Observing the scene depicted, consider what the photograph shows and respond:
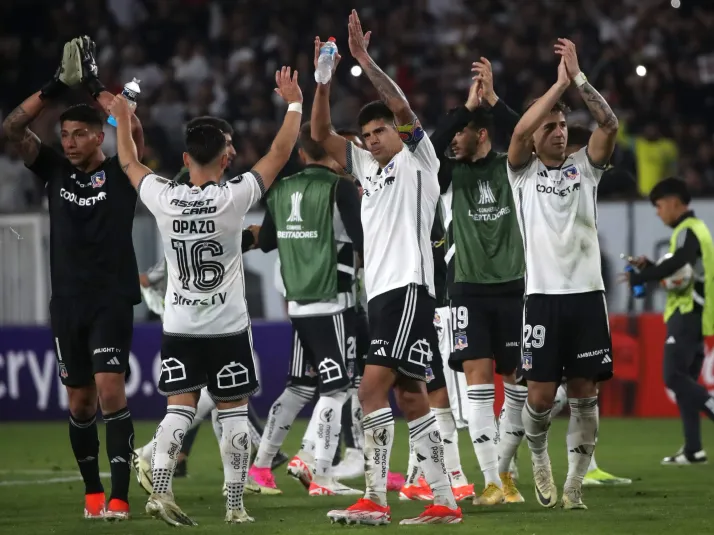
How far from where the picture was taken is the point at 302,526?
24.6 ft

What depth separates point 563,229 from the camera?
26.7ft

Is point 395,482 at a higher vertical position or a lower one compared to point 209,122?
lower

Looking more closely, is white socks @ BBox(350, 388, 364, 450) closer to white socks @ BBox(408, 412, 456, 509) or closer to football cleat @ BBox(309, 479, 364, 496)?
football cleat @ BBox(309, 479, 364, 496)

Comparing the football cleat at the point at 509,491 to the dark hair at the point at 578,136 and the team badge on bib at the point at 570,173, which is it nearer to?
the team badge on bib at the point at 570,173

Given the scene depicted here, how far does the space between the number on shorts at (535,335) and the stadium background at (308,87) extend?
7.03 meters

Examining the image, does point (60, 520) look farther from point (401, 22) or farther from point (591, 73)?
point (401, 22)

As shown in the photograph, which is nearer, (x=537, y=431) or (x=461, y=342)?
(x=537, y=431)

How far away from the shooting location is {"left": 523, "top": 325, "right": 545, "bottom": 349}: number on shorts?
811cm

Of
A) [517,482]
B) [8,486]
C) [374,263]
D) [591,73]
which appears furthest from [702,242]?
[591,73]

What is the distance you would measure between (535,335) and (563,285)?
0.36m

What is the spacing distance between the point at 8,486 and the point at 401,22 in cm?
1391

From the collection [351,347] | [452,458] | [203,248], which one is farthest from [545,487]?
[203,248]

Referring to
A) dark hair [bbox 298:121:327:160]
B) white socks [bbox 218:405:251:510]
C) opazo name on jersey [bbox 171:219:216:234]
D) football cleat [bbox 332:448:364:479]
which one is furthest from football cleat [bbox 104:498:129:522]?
dark hair [bbox 298:121:327:160]

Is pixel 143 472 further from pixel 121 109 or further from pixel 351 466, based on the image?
pixel 121 109
